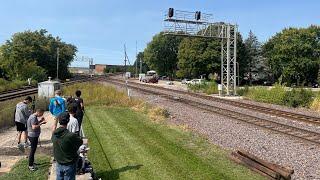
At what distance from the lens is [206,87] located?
2251 inches

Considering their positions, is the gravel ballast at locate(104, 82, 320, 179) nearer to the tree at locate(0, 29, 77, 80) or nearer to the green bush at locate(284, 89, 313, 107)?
the green bush at locate(284, 89, 313, 107)

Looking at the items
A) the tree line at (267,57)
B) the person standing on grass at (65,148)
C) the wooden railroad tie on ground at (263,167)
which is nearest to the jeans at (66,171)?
the person standing on grass at (65,148)

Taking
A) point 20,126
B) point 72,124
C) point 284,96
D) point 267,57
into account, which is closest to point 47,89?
point 284,96

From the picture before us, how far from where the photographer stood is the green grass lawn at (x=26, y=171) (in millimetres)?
11367

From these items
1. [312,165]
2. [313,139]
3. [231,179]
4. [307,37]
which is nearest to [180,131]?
[313,139]

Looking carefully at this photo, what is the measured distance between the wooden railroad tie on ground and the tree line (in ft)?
232

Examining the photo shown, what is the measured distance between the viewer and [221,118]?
26.4 meters

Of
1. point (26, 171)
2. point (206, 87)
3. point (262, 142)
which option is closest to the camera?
point (26, 171)

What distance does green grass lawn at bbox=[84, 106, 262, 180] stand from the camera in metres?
11.7

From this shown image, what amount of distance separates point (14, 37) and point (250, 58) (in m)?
48.7

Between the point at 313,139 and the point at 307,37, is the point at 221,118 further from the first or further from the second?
the point at 307,37

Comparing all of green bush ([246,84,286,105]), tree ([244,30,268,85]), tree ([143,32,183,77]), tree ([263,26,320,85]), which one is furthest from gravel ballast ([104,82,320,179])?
tree ([143,32,183,77])

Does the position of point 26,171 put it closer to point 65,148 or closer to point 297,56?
point 65,148

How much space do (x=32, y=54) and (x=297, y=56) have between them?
5012 cm
